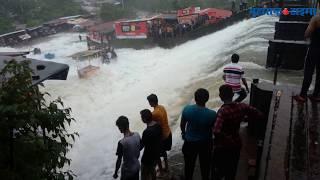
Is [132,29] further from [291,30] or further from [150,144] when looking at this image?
[150,144]

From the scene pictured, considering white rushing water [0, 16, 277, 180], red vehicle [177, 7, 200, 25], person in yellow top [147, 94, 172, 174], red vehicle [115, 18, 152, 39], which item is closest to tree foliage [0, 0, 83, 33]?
red vehicle [115, 18, 152, 39]

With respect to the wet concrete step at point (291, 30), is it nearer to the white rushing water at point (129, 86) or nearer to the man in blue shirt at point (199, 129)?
the white rushing water at point (129, 86)

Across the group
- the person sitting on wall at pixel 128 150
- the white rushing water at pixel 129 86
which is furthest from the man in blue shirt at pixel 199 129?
the white rushing water at pixel 129 86

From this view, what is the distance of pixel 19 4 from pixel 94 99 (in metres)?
41.4

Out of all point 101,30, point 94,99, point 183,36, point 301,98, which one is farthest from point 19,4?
point 301,98

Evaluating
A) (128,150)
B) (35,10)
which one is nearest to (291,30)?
(128,150)

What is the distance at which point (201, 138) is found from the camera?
5297 mm

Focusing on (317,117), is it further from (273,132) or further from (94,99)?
(94,99)

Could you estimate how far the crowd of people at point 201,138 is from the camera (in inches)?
187

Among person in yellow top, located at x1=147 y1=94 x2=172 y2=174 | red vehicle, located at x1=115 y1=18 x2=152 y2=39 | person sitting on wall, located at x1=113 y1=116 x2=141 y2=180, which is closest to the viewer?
person sitting on wall, located at x1=113 y1=116 x2=141 y2=180

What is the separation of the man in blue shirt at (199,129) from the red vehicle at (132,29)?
3027 centimetres

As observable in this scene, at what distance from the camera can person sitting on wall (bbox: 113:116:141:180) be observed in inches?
211

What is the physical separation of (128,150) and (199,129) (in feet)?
3.50

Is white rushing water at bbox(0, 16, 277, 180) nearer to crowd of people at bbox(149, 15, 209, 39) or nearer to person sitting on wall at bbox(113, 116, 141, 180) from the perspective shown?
crowd of people at bbox(149, 15, 209, 39)
